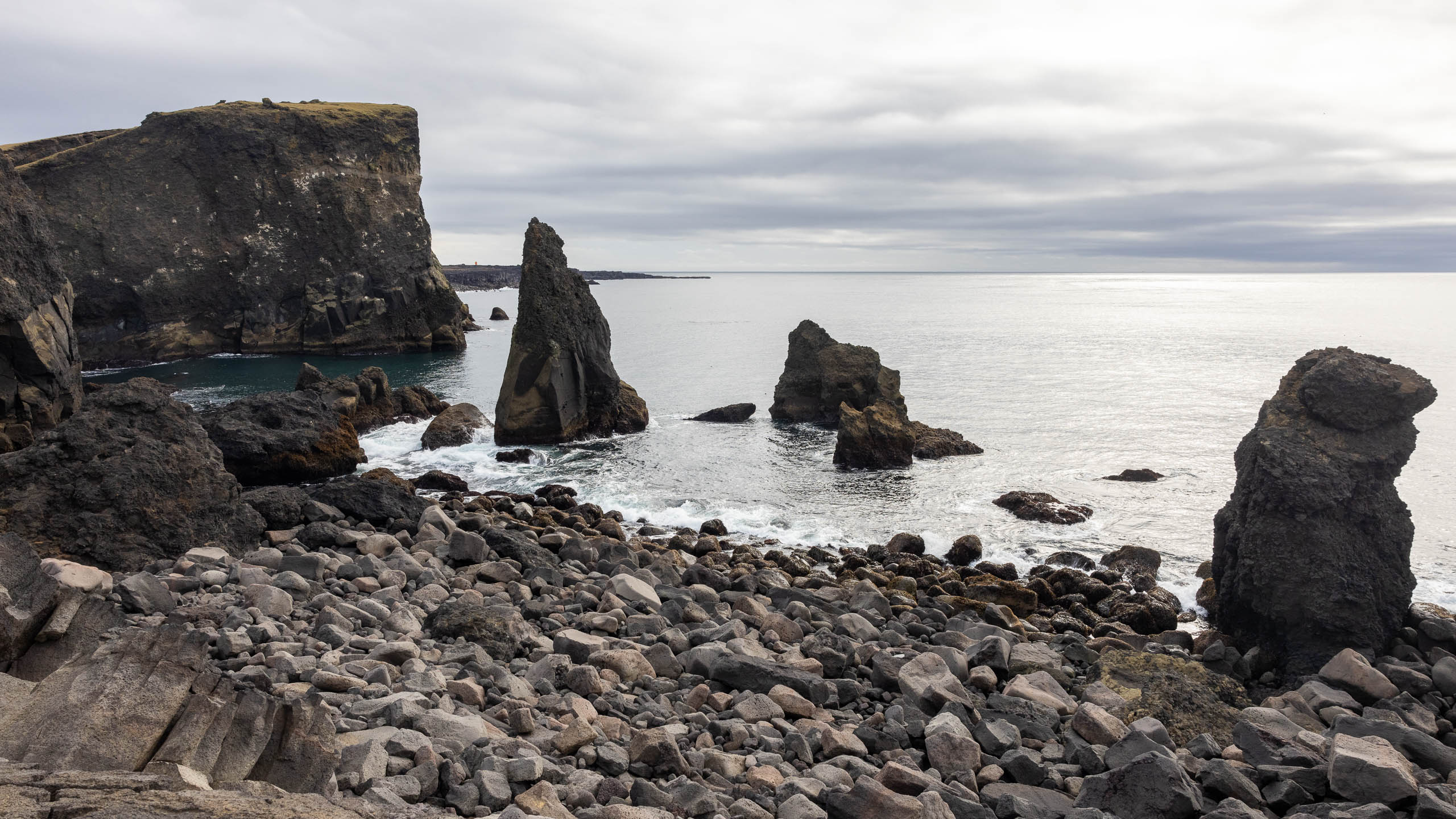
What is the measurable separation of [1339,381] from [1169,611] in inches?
179

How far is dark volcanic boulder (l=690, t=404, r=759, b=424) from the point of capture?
34.7m

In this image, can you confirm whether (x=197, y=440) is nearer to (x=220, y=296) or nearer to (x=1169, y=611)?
(x=1169, y=611)

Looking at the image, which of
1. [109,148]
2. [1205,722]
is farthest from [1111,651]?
[109,148]

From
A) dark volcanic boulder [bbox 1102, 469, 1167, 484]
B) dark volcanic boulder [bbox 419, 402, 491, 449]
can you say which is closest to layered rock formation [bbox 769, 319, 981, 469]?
dark volcanic boulder [bbox 1102, 469, 1167, 484]

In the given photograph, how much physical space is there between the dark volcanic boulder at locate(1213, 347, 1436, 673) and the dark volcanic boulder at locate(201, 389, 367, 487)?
830 inches

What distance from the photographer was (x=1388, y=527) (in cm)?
1159

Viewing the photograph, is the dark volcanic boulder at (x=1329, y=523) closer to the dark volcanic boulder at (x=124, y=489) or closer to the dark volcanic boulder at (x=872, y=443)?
the dark volcanic boulder at (x=872, y=443)

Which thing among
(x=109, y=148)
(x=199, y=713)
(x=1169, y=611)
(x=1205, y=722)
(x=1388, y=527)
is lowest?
(x=1169, y=611)

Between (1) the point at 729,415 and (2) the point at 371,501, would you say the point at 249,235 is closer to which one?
(1) the point at 729,415

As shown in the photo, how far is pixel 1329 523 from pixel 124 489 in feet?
55.7

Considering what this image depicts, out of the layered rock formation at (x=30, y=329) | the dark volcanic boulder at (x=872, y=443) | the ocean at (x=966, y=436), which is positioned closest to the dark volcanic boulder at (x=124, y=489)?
the ocean at (x=966, y=436)

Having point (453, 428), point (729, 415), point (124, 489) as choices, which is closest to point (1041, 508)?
point (729, 415)

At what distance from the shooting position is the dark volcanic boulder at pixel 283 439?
69.6ft

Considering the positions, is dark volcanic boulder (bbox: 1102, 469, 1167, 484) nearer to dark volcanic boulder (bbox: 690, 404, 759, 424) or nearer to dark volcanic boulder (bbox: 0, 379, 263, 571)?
dark volcanic boulder (bbox: 690, 404, 759, 424)
